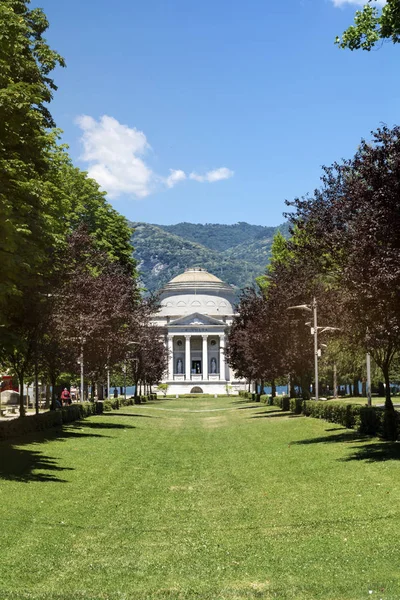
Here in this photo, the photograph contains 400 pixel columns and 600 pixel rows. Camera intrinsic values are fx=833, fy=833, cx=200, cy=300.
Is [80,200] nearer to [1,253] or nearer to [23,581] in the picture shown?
[1,253]

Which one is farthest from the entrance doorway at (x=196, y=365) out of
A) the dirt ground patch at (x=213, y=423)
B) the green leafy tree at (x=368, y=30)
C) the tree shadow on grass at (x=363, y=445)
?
the green leafy tree at (x=368, y=30)

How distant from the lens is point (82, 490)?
17.7 metres

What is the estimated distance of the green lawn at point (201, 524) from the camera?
31.5 ft

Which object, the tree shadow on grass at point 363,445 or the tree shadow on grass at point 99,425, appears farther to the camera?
the tree shadow on grass at point 99,425

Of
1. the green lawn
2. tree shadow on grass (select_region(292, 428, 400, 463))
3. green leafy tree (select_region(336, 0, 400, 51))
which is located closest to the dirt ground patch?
tree shadow on grass (select_region(292, 428, 400, 463))

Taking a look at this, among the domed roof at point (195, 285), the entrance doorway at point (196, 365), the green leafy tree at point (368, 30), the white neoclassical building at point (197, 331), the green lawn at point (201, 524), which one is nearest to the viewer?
the green lawn at point (201, 524)

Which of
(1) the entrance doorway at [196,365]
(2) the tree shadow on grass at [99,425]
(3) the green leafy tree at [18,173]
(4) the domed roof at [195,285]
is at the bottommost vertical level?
(2) the tree shadow on grass at [99,425]

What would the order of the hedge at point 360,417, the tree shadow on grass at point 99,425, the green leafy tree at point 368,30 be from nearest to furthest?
the green leafy tree at point 368,30 < the hedge at point 360,417 < the tree shadow on grass at point 99,425

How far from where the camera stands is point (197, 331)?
525 feet

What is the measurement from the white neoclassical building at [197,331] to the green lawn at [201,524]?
122800 millimetres

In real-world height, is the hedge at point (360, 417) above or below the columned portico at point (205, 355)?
below

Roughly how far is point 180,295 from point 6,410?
4355 inches

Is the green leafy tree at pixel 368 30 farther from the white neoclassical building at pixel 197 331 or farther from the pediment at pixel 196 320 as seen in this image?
the pediment at pixel 196 320

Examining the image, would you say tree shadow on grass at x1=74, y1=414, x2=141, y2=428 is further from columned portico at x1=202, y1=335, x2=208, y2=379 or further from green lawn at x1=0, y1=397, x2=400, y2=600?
columned portico at x1=202, y1=335, x2=208, y2=379
